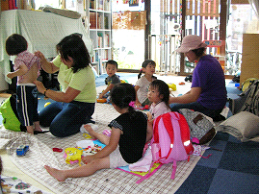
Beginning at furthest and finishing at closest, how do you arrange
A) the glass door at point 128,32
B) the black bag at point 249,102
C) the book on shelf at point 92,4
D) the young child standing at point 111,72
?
the glass door at point 128,32 → the book on shelf at point 92,4 → the young child standing at point 111,72 → the black bag at point 249,102

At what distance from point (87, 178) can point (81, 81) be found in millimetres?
827

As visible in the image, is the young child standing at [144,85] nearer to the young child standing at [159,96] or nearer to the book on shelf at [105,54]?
the young child standing at [159,96]

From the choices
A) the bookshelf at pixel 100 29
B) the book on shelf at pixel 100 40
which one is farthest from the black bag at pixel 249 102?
the book on shelf at pixel 100 40

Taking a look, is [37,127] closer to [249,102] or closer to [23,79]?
[23,79]

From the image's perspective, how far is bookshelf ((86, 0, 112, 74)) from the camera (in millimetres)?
5379

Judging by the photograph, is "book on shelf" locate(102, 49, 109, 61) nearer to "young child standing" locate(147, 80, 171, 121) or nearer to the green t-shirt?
the green t-shirt

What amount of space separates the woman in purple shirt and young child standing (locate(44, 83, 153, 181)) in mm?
667

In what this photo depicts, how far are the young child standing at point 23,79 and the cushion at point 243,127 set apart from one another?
1.56m

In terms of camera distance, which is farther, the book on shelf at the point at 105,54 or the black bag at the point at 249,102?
the book on shelf at the point at 105,54

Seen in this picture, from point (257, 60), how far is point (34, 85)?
3.40 m

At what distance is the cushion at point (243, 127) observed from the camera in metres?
2.04

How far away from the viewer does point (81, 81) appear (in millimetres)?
2078

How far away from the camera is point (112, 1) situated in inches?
234

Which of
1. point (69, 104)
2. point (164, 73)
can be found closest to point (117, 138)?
point (69, 104)
